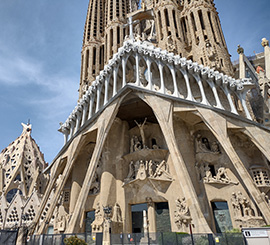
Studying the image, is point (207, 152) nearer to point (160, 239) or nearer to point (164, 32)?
point (160, 239)

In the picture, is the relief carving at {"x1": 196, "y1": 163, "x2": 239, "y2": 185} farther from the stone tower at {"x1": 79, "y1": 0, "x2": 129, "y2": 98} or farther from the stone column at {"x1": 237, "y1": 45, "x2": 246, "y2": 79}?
the stone tower at {"x1": 79, "y1": 0, "x2": 129, "y2": 98}

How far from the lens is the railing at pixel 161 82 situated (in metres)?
15.7

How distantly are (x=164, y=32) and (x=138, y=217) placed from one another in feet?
51.6

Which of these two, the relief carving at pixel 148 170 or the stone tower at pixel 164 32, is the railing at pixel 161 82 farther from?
the relief carving at pixel 148 170

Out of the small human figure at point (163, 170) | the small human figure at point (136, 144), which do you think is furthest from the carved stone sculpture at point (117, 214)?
the small human figure at point (136, 144)

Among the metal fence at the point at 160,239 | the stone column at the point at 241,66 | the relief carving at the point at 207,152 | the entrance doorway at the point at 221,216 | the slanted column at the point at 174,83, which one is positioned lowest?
the metal fence at the point at 160,239

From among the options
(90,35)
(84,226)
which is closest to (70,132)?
(84,226)

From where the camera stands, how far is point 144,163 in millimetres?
16875

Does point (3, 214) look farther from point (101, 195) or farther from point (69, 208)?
point (101, 195)

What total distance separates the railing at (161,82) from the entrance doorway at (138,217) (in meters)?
6.97

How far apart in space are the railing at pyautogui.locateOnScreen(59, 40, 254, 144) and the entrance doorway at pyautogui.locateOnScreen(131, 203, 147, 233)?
6971mm

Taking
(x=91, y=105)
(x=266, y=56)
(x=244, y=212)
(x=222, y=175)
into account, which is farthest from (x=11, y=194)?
(x=266, y=56)

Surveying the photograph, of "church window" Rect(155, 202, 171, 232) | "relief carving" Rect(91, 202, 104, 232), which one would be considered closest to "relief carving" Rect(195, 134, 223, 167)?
"church window" Rect(155, 202, 171, 232)

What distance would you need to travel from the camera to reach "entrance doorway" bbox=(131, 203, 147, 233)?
15952mm
